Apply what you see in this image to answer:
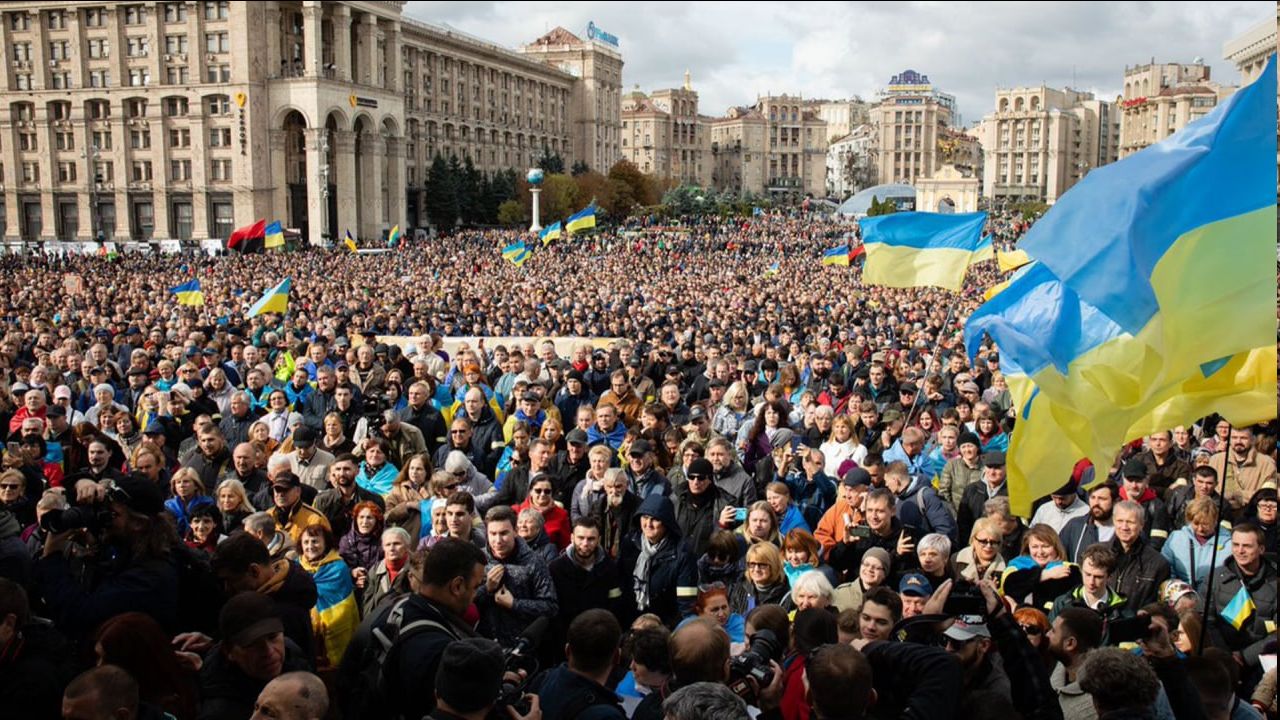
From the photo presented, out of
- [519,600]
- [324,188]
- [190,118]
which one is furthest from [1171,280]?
[190,118]

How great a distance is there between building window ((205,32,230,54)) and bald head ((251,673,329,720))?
64.9m

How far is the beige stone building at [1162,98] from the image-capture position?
340ft

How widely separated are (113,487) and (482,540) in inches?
70.9

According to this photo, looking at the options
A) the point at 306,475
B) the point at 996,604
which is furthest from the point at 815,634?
the point at 306,475

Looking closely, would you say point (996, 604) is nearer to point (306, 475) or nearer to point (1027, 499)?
point (1027, 499)

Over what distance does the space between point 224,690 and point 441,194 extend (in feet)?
229

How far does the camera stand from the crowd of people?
338 centimetres

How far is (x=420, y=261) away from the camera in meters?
39.7

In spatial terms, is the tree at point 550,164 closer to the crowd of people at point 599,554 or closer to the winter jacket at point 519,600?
the crowd of people at point 599,554

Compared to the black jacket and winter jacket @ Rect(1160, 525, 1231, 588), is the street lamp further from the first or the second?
winter jacket @ Rect(1160, 525, 1231, 588)

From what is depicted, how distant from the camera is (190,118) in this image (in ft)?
200

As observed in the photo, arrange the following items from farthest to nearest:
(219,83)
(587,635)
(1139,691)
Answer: (219,83), (587,635), (1139,691)

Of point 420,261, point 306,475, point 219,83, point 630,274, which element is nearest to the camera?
point 306,475

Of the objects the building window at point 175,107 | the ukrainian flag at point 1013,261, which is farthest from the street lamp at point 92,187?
the ukrainian flag at point 1013,261
